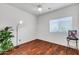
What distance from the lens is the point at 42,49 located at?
195 centimetres

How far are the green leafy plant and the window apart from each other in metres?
0.80

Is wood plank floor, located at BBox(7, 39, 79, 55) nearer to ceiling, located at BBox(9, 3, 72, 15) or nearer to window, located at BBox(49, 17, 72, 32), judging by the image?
window, located at BBox(49, 17, 72, 32)

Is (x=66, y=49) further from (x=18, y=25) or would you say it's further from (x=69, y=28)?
(x=18, y=25)

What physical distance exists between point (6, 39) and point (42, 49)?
2.28ft

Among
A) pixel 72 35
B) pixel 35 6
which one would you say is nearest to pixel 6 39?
pixel 35 6

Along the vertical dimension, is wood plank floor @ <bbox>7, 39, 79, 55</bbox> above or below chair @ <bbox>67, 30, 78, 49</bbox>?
below

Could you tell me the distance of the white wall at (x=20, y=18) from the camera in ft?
6.21

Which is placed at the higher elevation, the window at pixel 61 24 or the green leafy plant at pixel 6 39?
the window at pixel 61 24

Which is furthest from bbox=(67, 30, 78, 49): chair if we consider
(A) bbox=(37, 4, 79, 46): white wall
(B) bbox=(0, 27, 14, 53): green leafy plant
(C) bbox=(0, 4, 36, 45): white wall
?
(B) bbox=(0, 27, 14, 53): green leafy plant

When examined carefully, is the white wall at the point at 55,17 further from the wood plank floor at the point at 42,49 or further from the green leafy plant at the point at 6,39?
the green leafy plant at the point at 6,39

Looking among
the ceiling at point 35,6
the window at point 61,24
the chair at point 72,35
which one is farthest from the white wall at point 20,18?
the chair at point 72,35

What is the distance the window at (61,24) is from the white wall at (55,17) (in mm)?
72

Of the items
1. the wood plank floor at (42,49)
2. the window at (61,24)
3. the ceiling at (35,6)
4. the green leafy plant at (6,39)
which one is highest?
the ceiling at (35,6)

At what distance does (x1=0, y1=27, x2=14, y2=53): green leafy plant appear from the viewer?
189 cm
